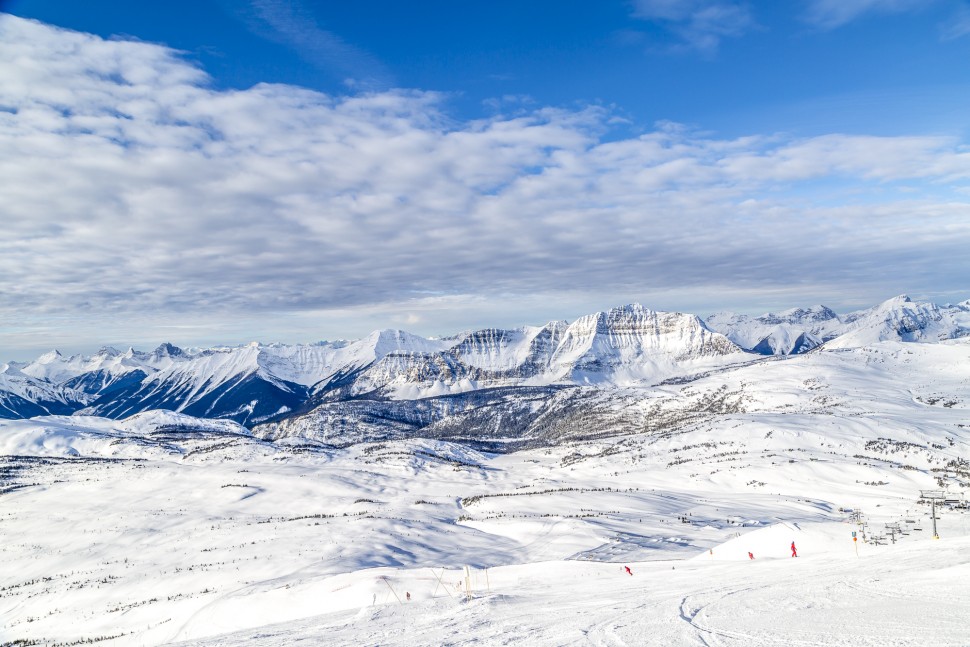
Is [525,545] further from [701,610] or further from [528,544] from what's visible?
[701,610]

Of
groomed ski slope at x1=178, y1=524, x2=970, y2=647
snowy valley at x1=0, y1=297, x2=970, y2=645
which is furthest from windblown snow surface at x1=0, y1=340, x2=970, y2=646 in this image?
snowy valley at x1=0, y1=297, x2=970, y2=645

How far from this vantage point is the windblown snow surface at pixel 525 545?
1631cm

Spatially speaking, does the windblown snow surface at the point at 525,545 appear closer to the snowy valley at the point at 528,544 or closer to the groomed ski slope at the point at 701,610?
the groomed ski slope at the point at 701,610

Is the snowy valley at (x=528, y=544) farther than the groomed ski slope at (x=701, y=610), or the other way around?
the snowy valley at (x=528, y=544)

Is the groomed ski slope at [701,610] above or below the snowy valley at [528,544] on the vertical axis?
above

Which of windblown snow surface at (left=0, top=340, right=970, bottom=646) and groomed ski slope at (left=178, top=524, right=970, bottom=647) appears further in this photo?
windblown snow surface at (left=0, top=340, right=970, bottom=646)

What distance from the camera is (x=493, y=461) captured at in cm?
18425

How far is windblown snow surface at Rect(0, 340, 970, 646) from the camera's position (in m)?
16.3


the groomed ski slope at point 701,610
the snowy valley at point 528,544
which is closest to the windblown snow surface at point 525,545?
the groomed ski slope at point 701,610

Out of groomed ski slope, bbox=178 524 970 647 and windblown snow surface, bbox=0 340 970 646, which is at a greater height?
groomed ski slope, bbox=178 524 970 647

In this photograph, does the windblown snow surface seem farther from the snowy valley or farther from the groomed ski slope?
the snowy valley

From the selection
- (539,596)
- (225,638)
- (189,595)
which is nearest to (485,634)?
(539,596)

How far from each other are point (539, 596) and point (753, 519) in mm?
52519

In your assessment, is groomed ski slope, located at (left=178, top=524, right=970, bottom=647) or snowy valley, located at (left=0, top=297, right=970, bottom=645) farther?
snowy valley, located at (left=0, top=297, right=970, bottom=645)
